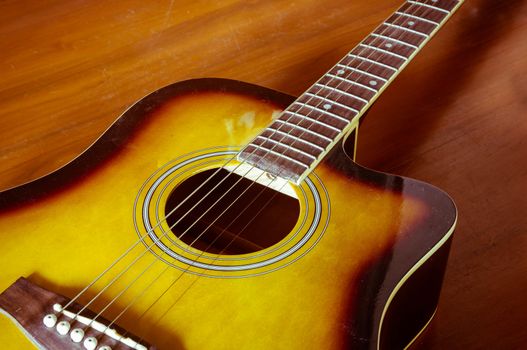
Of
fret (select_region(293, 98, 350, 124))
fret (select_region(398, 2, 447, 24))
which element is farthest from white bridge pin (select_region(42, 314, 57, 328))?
fret (select_region(398, 2, 447, 24))

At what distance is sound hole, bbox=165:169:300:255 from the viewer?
0.84 m

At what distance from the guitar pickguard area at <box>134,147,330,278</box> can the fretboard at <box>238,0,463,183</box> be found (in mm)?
26

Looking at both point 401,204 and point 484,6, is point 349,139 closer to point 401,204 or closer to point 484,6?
point 401,204

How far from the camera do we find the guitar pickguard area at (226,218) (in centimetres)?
70

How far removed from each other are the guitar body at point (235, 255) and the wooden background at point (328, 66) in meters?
0.13

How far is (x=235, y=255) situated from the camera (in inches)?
27.6

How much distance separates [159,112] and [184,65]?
0.24 metres

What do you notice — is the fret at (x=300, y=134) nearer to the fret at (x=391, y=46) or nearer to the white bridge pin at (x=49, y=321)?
the fret at (x=391, y=46)

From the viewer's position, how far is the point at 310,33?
1.17 m

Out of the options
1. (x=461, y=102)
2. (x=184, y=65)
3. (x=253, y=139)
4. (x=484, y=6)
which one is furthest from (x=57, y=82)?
(x=484, y=6)

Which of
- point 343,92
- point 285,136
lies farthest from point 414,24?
point 285,136

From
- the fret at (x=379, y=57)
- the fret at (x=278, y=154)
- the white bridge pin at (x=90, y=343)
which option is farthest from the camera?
the fret at (x=379, y=57)

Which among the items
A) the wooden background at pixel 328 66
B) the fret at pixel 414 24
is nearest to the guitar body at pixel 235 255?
the wooden background at pixel 328 66

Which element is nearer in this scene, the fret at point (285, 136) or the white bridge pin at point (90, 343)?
the white bridge pin at point (90, 343)
